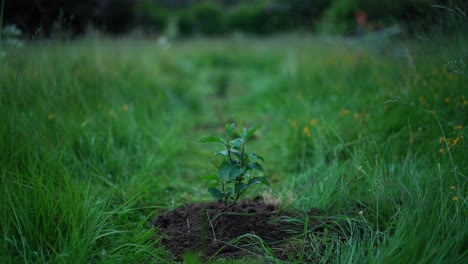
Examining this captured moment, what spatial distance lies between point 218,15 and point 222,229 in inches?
682

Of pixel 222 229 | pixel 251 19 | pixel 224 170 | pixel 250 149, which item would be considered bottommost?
pixel 250 149

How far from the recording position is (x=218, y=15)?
18.1 m

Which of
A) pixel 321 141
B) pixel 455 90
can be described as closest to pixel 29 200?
pixel 321 141

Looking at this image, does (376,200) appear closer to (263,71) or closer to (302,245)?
(302,245)

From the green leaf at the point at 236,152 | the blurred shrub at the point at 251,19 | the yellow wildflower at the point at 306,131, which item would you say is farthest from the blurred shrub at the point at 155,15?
the green leaf at the point at 236,152

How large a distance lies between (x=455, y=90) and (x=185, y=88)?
3.61 metres

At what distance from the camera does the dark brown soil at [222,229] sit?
187 cm

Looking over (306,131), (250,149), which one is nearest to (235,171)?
(306,131)

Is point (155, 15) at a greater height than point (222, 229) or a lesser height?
greater

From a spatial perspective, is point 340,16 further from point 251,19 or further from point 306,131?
point 251,19

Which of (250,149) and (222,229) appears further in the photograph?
(250,149)

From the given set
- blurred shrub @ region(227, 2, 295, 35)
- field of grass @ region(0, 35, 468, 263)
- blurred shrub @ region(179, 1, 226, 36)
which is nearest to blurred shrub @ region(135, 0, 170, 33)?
blurred shrub @ region(179, 1, 226, 36)

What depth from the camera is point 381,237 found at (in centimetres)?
185

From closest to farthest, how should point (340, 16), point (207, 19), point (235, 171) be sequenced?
point (235, 171)
point (340, 16)
point (207, 19)
